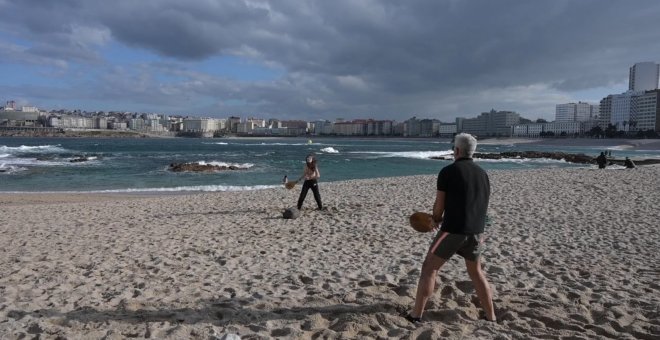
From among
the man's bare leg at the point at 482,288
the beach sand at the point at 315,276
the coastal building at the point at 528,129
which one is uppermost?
the coastal building at the point at 528,129

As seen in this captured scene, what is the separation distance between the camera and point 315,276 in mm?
5465

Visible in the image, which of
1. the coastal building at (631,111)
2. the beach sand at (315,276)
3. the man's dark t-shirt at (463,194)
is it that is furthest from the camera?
the coastal building at (631,111)

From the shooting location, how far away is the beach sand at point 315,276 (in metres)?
3.90

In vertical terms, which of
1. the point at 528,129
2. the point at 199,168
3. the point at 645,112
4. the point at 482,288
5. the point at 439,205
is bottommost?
the point at 199,168

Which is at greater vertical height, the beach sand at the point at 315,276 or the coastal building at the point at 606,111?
the coastal building at the point at 606,111

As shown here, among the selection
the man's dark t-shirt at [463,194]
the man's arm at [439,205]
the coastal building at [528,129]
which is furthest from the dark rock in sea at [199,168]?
the coastal building at [528,129]

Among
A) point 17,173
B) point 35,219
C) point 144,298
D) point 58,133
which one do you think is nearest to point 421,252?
point 144,298

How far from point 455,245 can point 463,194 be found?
41 cm

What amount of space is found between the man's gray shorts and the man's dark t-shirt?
57mm

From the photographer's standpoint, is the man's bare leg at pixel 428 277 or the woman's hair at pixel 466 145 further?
the man's bare leg at pixel 428 277

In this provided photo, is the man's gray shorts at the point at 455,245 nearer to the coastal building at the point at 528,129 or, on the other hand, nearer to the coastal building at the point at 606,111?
the coastal building at the point at 528,129

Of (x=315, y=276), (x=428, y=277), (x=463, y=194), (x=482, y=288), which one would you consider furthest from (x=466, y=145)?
(x=315, y=276)

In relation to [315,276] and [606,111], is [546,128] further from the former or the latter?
[315,276]

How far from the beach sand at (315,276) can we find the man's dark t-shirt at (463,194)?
3.00 feet
